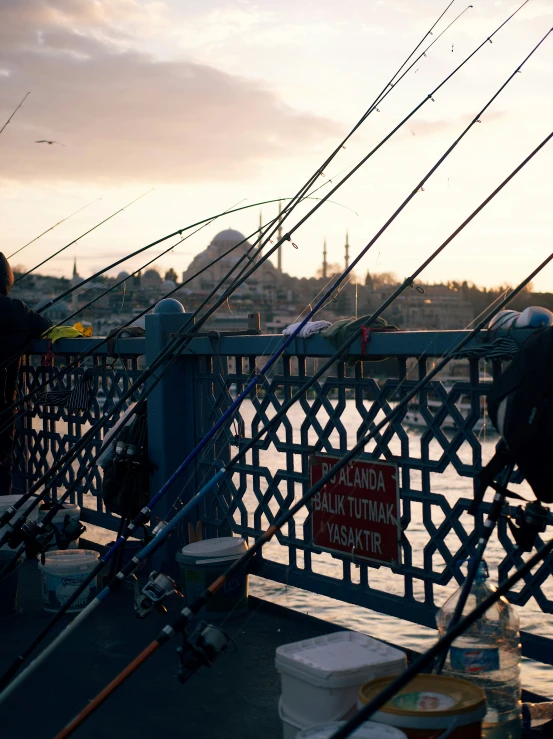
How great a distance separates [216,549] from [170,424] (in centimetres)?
86

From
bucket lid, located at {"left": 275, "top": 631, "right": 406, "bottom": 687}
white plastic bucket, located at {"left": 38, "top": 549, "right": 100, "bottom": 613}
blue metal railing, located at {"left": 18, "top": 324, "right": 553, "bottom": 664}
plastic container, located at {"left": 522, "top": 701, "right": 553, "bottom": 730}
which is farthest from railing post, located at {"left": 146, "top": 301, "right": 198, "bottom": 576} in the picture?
plastic container, located at {"left": 522, "top": 701, "right": 553, "bottom": 730}

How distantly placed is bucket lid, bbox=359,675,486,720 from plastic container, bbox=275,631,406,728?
117 millimetres

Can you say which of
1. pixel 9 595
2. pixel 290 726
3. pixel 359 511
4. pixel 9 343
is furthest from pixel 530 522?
pixel 9 343

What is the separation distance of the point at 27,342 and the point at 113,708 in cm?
336

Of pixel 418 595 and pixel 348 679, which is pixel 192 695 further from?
pixel 418 595

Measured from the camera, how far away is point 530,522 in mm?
2828

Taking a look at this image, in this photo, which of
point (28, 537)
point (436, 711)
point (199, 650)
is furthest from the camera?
point (28, 537)

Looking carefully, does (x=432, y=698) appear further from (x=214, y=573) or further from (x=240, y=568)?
(x=214, y=573)

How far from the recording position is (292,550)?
4320 millimetres

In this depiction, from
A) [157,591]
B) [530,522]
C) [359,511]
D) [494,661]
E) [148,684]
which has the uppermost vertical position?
[530,522]

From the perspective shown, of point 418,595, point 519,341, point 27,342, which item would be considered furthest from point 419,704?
point 418,595

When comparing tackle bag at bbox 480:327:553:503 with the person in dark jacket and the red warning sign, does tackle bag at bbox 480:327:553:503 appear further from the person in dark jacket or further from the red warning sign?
the person in dark jacket

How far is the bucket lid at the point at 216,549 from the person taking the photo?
432cm

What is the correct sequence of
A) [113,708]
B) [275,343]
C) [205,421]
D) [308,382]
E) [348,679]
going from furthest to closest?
[205,421], [275,343], [308,382], [113,708], [348,679]
